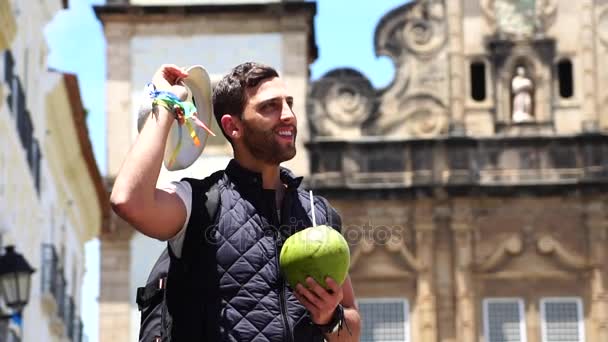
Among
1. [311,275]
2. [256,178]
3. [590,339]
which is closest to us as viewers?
[311,275]

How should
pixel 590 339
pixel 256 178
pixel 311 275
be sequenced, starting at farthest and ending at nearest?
1. pixel 590 339
2. pixel 256 178
3. pixel 311 275

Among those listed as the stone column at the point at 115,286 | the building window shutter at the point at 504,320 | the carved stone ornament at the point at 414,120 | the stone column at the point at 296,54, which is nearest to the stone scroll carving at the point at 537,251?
the building window shutter at the point at 504,320

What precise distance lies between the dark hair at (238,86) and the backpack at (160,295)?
0.22 metres

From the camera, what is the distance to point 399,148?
110 feet

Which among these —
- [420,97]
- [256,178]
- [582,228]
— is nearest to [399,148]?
[420,97]

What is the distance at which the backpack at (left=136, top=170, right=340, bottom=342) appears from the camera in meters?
6.07

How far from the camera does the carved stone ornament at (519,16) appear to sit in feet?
112

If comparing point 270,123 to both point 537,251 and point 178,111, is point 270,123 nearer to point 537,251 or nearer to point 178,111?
point 178,111

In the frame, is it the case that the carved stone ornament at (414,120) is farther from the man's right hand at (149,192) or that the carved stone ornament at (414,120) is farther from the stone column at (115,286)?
the man's right hand at (149,192)

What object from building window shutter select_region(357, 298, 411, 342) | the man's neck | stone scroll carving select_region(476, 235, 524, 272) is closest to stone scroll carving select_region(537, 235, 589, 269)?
stone scroll carving select_region(476, 235, 524, 272)

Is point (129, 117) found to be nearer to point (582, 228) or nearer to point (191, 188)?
point (582, 228)

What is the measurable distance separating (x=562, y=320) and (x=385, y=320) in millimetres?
2846

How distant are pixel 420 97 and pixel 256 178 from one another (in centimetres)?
2780

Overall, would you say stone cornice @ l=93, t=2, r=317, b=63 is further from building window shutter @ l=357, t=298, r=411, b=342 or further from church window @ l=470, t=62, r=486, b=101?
building window shutter @ l=357, t=298, r=411, b=342
